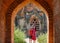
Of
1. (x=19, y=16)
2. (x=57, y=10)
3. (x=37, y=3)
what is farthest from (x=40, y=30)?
(x=57, y=10)

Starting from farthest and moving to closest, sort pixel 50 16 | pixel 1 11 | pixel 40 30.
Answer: pixel 40 30, pixel 50 16, pixel 1 11

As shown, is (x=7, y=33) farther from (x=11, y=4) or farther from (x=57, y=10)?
(x=57, y=10)

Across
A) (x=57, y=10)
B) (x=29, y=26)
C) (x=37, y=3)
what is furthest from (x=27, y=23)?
(x=57, y=10)

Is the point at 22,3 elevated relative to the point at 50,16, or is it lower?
elevated

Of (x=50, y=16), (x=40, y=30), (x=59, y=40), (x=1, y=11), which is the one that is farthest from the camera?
(x=40, y=30)

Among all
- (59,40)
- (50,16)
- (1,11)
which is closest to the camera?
(59,40)

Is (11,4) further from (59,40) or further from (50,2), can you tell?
(59,40)

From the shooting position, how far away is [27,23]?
56.4ft

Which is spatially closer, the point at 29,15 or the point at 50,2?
the point at 50,2

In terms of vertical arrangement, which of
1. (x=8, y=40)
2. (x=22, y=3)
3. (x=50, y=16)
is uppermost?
(x=22, y=3)

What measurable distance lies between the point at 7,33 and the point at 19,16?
10.6 m

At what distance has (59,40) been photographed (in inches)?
196

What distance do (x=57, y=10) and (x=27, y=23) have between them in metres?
12.1

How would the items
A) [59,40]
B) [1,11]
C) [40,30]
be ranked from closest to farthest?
[59,40]
[1,11]
[40,30]
